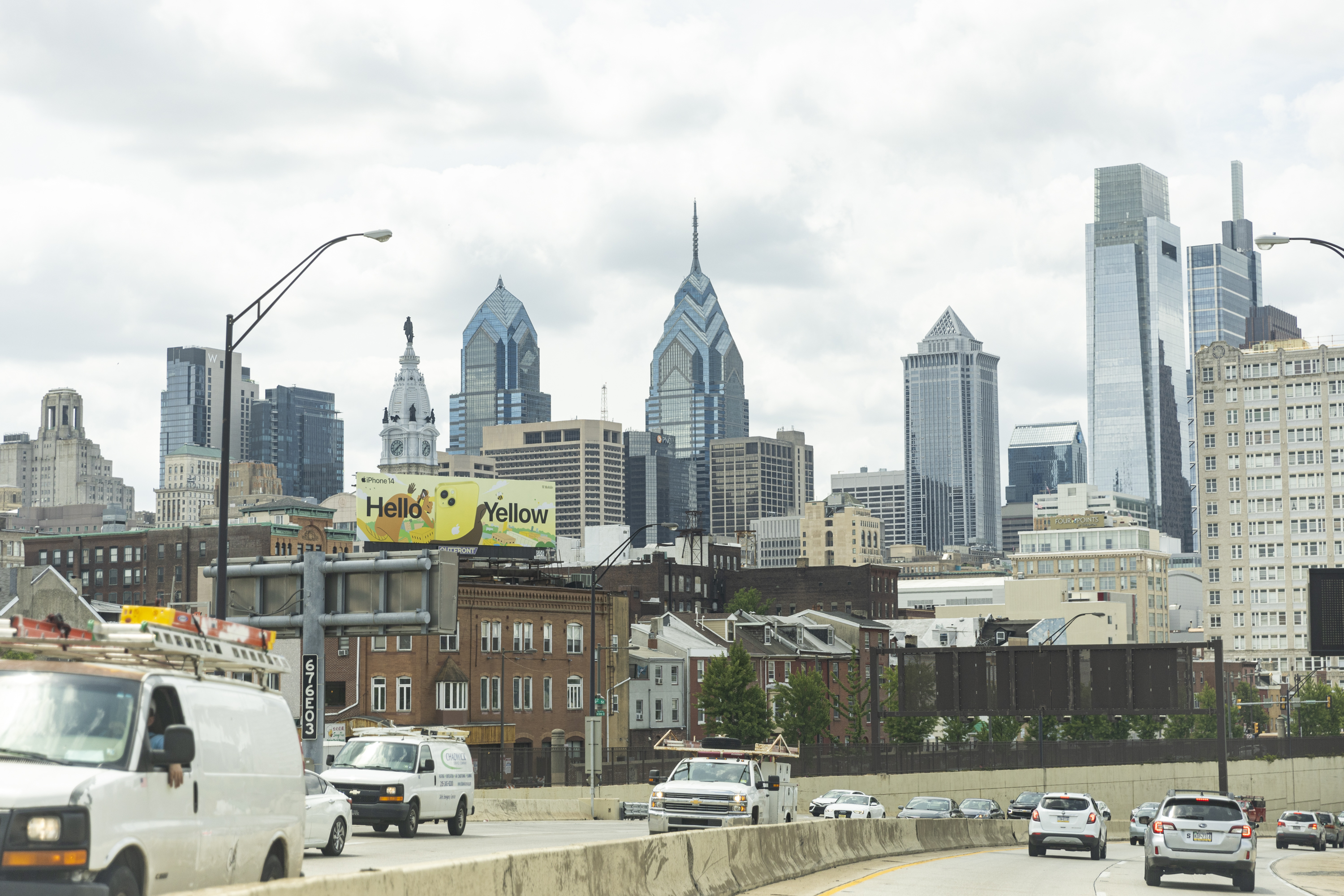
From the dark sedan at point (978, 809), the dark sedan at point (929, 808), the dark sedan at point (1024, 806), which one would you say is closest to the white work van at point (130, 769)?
the dark sedan at point (929, 808)

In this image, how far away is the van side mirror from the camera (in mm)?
12984

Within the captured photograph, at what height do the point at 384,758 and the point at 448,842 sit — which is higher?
the point at 384,758

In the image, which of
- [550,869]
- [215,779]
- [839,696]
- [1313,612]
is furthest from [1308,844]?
[839,696]

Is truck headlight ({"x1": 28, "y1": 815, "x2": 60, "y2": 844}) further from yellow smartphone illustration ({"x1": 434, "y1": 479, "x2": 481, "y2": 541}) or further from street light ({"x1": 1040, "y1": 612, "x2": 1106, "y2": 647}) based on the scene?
yellow smartphone illustration ({"x1": 434, "y1": 479, "x2": 481, "y2": 541})

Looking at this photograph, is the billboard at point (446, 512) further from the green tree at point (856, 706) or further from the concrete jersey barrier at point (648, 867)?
the concrete jersey barrier at point (648, 867)

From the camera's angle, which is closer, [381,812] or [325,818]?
[325,818]

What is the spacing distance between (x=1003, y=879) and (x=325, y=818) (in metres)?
12.1

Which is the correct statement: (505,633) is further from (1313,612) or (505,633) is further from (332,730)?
(1313,612)

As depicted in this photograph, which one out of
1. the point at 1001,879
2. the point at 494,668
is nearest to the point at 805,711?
the point at 494,668

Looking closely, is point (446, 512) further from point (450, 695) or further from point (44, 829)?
point (44, 829)

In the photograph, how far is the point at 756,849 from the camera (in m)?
25.7

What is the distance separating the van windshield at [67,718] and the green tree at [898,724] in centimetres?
8976

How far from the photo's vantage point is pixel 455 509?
348ft

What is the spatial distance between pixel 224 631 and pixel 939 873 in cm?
1811
